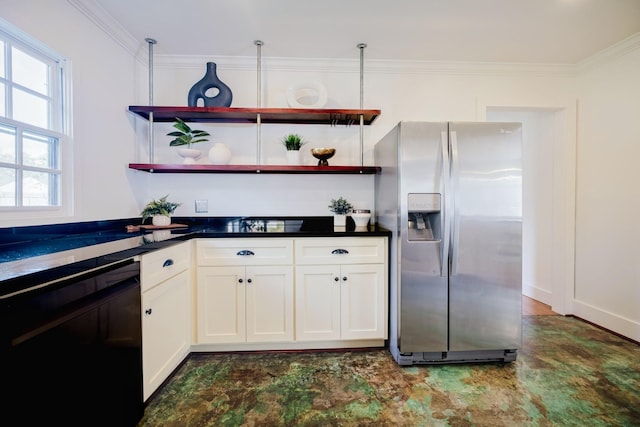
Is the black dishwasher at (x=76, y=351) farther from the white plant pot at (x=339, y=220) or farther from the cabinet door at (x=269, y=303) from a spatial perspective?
the white plant pot at (x=339, y=220)

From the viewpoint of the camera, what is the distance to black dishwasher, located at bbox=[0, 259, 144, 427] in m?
0.80

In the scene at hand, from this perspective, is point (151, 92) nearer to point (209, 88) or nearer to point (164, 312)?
point (209, 88)

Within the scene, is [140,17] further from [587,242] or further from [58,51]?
[587,242]

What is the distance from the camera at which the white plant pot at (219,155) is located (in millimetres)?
2414

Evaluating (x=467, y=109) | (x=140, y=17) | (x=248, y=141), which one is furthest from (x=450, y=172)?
(x=140, y=17)

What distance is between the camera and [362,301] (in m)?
2.11

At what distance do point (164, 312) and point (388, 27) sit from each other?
8.11ft

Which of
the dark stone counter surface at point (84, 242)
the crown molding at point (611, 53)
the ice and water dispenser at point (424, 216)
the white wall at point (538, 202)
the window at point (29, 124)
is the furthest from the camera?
the white wall at point (538, 202)

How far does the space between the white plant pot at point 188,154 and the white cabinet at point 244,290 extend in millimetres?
799

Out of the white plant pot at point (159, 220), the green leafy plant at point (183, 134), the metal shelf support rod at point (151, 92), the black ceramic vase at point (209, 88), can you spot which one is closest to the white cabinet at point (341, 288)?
the white plant pot at point (159, 220)

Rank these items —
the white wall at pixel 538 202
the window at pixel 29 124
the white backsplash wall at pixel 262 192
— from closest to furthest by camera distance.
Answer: the window at pixel 29 124 → the white backsplash wall at pixel 262 192 → the white wall at pixel 538 202

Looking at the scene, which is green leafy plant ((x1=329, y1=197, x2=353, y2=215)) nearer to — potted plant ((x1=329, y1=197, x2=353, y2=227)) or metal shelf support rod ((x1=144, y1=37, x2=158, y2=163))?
potted plant ((x1=329, y1=197, x2=353, y2=227))

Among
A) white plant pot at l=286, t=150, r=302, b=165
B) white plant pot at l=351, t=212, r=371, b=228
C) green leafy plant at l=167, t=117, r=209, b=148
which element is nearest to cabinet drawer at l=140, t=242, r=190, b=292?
green leafy plant at l=167, t=117, r=209, b=148

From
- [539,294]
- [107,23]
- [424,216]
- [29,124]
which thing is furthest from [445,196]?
[107,23]
